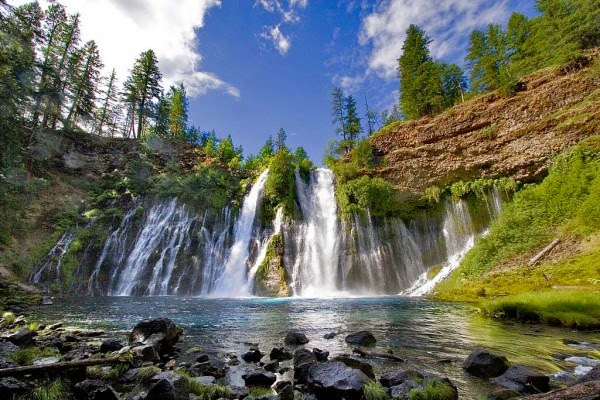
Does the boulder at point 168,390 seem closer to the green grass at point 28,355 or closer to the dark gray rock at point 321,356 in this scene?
the dark gray rock at point 321,356

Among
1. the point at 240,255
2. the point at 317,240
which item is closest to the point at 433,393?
the point at 317,240

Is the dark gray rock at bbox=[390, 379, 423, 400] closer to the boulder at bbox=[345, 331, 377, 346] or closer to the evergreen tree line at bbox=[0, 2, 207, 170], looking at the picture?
the boulder at bbox=[345, 331, 377, 346]

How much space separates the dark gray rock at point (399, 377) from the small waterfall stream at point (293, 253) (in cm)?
2470

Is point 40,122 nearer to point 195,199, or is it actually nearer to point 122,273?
point 195,199

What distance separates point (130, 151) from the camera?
2041 inches

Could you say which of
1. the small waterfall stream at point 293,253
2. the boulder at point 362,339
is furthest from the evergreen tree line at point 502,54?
the boulder at point 362,339

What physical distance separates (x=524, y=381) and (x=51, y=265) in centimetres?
3762

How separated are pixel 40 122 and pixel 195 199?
30.3m

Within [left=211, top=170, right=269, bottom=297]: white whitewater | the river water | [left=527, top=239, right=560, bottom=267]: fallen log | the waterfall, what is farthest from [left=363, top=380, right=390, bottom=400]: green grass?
the waterfall

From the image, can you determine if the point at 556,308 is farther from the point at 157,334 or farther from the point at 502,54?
the point at 502,54

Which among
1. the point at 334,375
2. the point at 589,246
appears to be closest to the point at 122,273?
the point at 334,375

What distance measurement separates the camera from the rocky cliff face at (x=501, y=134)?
1236 inches

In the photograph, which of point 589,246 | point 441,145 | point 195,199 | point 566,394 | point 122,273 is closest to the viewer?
point 566,394

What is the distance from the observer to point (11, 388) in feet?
14.6
